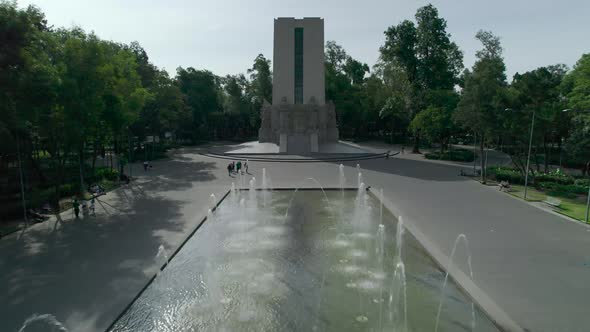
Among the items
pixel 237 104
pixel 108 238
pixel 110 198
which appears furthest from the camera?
pixel 237 104

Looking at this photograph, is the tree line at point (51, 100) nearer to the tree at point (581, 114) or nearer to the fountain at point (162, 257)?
the fountain at point (162, 257)

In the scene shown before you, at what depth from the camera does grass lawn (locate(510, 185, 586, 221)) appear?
1671cm

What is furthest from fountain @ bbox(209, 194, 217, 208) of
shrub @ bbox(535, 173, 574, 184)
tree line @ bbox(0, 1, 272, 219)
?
shrub @ bbox(535, 173, 574, 184)

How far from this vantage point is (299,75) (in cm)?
4716

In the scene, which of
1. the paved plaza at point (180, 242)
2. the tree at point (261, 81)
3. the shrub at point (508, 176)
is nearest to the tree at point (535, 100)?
the shrub at point (508, 176)

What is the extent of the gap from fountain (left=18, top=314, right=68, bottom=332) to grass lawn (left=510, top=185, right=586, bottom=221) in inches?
772

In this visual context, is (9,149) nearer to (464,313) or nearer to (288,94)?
(464,313)

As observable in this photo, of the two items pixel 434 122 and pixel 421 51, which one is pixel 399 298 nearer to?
pixel 434 122

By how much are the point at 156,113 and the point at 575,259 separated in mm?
41938

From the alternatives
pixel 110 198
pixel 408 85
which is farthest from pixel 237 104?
pixel 110 198

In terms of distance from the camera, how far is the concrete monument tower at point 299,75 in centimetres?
4572

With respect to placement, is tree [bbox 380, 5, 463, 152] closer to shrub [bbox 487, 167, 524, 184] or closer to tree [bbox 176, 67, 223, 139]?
shrub [bbox 487, 167, 524, 184]

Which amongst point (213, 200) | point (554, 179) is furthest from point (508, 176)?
point (213, 200)

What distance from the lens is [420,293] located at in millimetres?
9172
